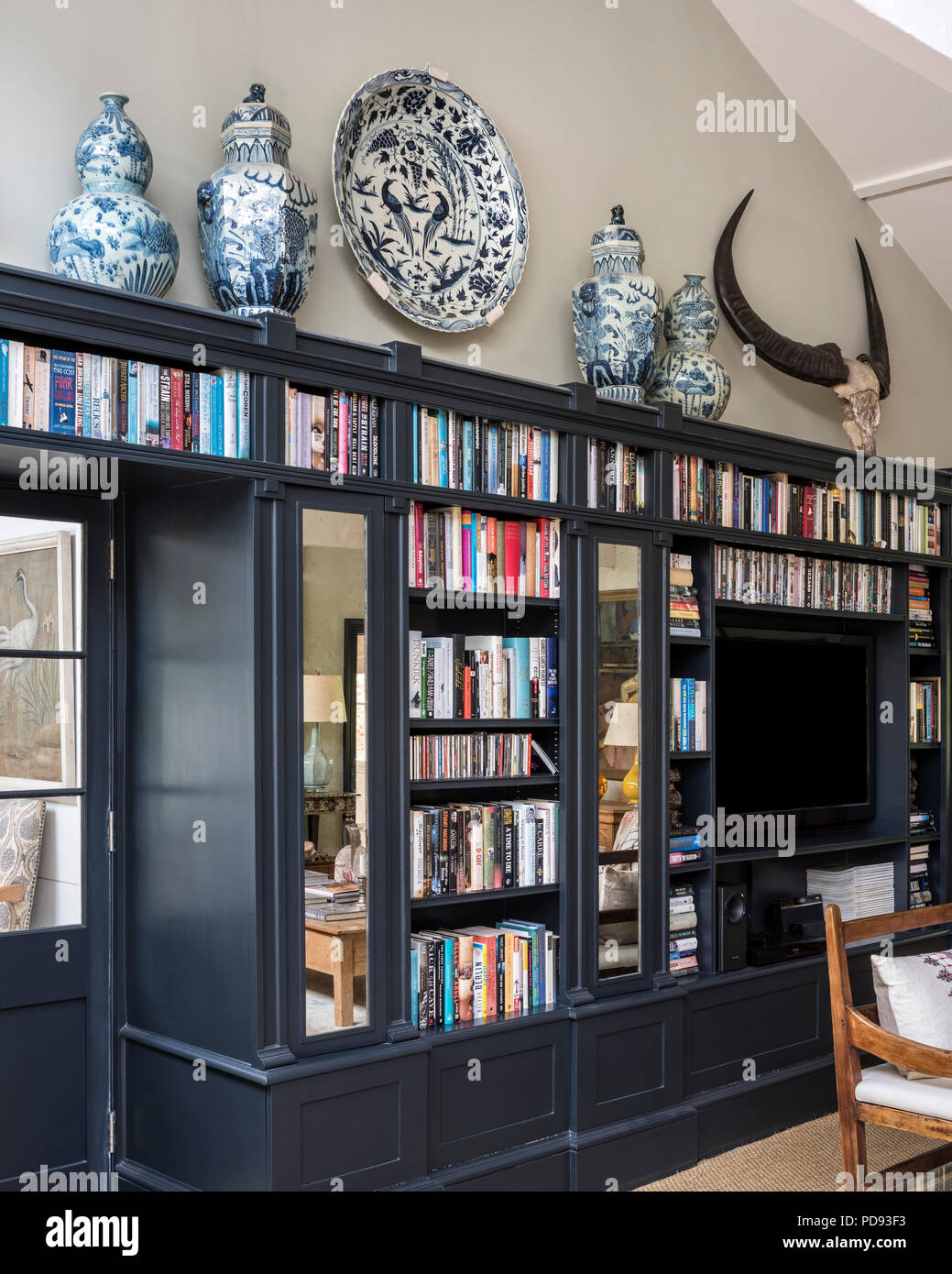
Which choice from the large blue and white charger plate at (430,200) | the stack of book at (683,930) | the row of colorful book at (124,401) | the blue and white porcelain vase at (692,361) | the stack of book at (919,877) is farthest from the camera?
the stack of book at (919,877)

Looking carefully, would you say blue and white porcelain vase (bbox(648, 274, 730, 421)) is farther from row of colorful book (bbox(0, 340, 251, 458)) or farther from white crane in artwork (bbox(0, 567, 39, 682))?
white crane in artwork (bbox(0, 567, 39, 682))

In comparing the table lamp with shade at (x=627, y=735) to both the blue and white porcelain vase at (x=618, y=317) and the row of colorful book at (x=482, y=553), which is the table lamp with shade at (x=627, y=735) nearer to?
the row of colorful book at (x=482, y=553)

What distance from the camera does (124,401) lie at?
2.75m

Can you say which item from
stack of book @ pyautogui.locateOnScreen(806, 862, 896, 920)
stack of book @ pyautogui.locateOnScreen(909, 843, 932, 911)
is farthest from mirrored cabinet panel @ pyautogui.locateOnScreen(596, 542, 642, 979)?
stack of book @ pyautogui.locateOnScreen(909, 843, 932, 911)

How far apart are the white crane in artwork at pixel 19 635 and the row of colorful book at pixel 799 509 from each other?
2.03 m

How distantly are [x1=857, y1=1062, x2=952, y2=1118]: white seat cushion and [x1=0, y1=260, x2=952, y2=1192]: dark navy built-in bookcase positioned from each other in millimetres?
760

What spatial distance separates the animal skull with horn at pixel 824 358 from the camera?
15.2 ft

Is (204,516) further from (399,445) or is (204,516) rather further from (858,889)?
(858,889)

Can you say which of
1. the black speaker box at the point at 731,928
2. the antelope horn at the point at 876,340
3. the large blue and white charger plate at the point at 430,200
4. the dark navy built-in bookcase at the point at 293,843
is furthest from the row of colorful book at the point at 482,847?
the antelope horn at the point at 876,340

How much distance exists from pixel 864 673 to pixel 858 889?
857 millimetres

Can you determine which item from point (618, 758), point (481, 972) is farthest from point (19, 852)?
point (618, 758)

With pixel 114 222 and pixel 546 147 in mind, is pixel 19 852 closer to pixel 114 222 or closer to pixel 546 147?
pixel 114 222

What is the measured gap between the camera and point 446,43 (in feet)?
12.5

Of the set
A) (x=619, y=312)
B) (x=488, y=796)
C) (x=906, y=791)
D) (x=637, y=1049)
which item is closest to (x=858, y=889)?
(x=906, y=791)
